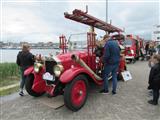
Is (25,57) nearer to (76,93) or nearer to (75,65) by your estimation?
(75,65)

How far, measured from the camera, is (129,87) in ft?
20.4

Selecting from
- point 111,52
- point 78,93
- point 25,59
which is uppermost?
point 111,52

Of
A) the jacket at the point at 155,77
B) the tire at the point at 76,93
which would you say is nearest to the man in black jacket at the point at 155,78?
the jacket at the point at 155,77

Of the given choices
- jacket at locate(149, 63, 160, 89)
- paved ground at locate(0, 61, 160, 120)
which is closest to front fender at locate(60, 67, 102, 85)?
paved ground at locate(0, 61, 160, 120)

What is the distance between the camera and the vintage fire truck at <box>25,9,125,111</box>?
4.11 metres

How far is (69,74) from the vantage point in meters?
4.09

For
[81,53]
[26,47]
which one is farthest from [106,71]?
[26,47]

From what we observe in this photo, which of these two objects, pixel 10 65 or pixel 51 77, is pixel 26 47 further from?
pixel 10 65

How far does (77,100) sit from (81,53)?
62.6 inches

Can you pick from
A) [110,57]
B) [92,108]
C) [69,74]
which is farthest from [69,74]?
[110,57]

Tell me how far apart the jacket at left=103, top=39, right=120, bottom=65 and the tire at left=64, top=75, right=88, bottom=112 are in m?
1.05

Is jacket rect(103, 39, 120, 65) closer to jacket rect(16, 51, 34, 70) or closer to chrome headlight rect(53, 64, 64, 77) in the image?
chrome headlight rect(53, 64, 64, 77)

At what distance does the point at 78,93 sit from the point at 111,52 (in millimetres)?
1655

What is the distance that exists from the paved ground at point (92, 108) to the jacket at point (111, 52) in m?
1.11
